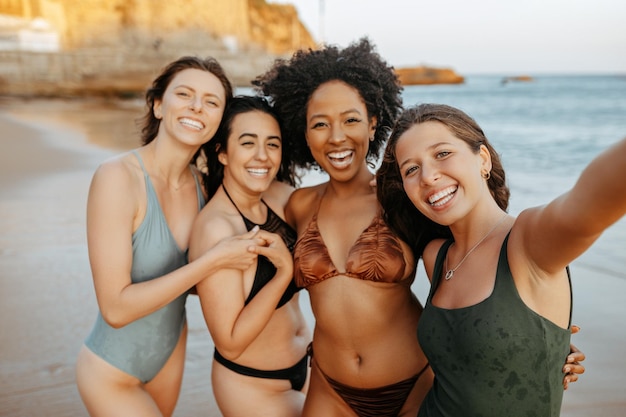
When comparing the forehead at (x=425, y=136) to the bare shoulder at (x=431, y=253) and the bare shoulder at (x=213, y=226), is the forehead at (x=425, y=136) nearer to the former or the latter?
the bare shoulder at (x=431, y=253)

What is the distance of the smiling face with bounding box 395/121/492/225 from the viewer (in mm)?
2318

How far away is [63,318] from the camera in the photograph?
555cm

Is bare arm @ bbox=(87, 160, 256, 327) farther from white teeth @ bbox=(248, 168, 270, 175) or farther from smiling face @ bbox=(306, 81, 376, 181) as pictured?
smiling face @ bbox=(306, 81, 376, 181)

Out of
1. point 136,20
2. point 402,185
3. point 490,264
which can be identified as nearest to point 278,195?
point 402,185

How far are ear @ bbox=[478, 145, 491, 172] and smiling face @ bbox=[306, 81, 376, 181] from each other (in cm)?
80

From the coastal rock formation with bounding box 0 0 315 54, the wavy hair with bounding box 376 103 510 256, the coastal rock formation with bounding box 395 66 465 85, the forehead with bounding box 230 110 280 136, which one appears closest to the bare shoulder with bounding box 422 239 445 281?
the wavy hair with bounding box 376 103 510 256

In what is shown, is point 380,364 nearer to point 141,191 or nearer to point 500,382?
point 500,382

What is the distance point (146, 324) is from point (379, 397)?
1.26 meters

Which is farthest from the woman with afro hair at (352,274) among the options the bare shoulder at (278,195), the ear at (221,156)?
the ear at (221,156)

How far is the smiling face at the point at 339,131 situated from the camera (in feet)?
10.1

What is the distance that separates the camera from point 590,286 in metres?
6.44

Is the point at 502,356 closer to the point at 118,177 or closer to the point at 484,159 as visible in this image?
the point at 484,159

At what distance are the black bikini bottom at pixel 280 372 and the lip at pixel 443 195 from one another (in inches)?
53.7

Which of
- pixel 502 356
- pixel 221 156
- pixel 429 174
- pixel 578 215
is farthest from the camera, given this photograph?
pixel 221 156
